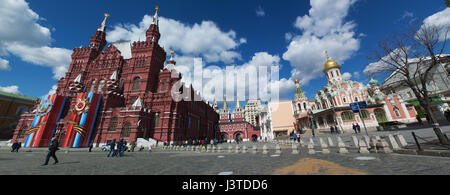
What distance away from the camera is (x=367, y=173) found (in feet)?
12.8

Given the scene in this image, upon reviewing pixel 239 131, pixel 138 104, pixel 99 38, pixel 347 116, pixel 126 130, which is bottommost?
pixel 126 130

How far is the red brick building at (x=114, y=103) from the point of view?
80.5ft

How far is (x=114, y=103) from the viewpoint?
28.0 meters

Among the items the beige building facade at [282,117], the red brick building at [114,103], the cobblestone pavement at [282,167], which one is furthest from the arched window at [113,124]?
the beige building facade at [282,117]

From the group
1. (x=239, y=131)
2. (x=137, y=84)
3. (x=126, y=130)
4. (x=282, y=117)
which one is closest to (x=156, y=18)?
(x=137, y=84)

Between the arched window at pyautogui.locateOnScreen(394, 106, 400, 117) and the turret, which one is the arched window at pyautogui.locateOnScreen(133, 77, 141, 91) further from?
the arched window at pyautogui.locateOnScreen(394, 106, 400, 117)

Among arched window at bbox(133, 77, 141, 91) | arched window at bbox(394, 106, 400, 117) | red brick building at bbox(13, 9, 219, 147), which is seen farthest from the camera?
arched window at bbox(133, 77, 141, 91)

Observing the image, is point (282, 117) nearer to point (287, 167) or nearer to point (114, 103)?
point (114, 103)

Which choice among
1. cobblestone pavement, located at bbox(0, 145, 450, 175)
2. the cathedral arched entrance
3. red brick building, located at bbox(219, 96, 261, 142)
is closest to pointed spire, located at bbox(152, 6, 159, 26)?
cobblestone pavement, located at bbox(0, 145, 450, 175)

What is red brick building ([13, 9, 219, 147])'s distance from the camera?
80.5 feet

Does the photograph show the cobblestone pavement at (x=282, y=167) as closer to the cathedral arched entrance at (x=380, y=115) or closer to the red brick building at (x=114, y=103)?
the red brick building at (x=114, y=103)
